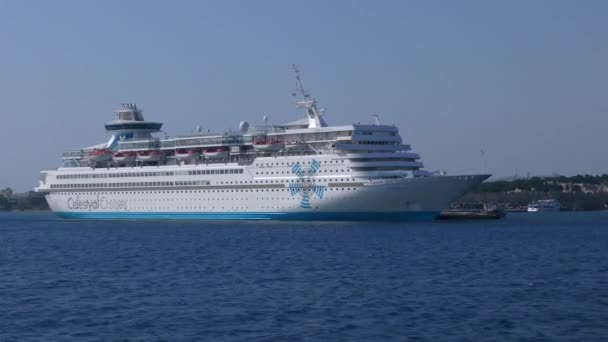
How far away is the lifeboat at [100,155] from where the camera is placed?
79438 millimetres

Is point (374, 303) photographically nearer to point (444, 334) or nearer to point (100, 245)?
point (444, 334)

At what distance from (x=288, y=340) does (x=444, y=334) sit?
134 inches

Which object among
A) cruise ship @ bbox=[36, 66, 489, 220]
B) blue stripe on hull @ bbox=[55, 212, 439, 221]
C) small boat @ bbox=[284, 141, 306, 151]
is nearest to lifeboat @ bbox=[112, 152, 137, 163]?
cruise ship @ bbox=[36, 66, 489, 220]

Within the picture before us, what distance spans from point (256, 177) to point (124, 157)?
1678 cm

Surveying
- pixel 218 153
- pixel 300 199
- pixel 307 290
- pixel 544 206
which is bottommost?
pixel 307 290

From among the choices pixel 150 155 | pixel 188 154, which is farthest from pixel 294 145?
pixel 150 155

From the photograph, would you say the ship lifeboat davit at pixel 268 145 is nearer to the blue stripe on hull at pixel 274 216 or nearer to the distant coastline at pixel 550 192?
the blue stripe on hull at pixel 274 216

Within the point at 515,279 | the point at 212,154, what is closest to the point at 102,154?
the point at 212,154

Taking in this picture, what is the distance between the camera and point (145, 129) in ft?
270

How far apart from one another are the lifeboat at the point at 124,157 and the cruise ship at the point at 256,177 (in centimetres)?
11

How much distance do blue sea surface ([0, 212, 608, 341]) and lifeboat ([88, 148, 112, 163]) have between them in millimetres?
32648

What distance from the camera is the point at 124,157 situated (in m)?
77.9

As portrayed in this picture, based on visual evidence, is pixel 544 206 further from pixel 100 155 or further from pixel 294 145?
pixel 294 145

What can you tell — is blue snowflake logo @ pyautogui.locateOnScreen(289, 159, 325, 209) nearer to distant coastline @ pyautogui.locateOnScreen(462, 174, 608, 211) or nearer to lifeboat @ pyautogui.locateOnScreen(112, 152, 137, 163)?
lifeboat @ pyautogui.locateOnScreen(112, 152, 137, 163)
